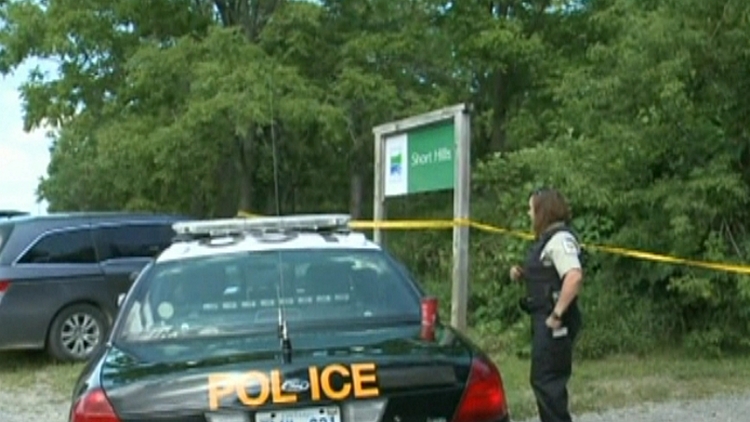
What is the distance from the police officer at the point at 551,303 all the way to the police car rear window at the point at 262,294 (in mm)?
842

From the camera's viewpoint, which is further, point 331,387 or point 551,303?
point 551,303

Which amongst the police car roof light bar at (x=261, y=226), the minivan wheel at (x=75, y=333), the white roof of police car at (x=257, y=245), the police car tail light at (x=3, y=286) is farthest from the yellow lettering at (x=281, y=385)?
the minivan wheel at (x=75, y=333)

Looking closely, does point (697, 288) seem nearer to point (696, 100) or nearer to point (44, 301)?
point (696, 100)

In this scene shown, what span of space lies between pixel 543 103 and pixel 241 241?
18.6m

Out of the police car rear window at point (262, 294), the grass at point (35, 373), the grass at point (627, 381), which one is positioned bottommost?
the grass at point (35, 373)

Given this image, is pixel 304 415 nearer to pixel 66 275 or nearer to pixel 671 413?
pixel 671 413

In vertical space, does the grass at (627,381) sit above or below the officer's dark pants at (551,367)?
below

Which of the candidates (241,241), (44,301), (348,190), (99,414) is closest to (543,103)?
(348,190)

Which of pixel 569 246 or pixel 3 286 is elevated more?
pixel 569 246

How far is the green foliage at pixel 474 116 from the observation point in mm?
10023

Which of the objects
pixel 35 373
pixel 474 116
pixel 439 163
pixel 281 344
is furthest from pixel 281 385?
pixel 474 116

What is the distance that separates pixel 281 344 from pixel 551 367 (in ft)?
6.51

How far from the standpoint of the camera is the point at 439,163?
1006 cm

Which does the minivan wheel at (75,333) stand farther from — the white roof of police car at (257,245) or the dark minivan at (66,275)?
the white roof of police car at (257,245)
